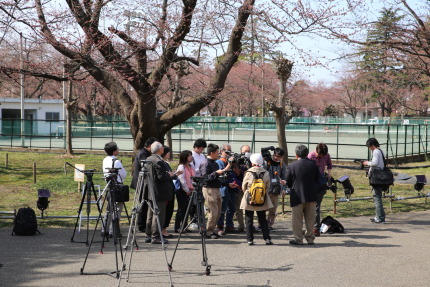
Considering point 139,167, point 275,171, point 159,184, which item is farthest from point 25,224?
point 275,171

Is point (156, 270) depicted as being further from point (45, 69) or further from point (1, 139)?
point (1, 139)

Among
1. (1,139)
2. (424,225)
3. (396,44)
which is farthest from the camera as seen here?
(1,139)

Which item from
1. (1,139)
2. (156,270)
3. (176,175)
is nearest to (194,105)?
(176,175)

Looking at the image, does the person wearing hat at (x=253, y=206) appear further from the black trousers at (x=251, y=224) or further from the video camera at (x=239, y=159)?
the video camera at (x=239, y=159)

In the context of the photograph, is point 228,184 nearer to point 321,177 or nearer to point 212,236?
point 212,236

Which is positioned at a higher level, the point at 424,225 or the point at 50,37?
the point at 50,37

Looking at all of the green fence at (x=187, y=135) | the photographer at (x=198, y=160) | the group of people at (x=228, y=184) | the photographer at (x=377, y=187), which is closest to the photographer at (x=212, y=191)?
the group of people at (x=228, y=184)

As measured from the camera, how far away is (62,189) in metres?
16.4

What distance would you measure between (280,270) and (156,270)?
1.67m

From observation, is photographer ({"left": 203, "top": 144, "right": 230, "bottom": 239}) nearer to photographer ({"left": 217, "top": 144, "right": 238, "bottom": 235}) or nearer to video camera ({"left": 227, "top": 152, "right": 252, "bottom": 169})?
video camera ({"left": 227, "top": 152, "right": 252, "bottom": 169})

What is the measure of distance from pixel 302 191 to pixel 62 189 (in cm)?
965

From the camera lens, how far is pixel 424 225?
11.0 meters

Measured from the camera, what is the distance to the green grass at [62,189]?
12938 millimetres

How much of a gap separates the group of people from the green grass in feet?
7.14
